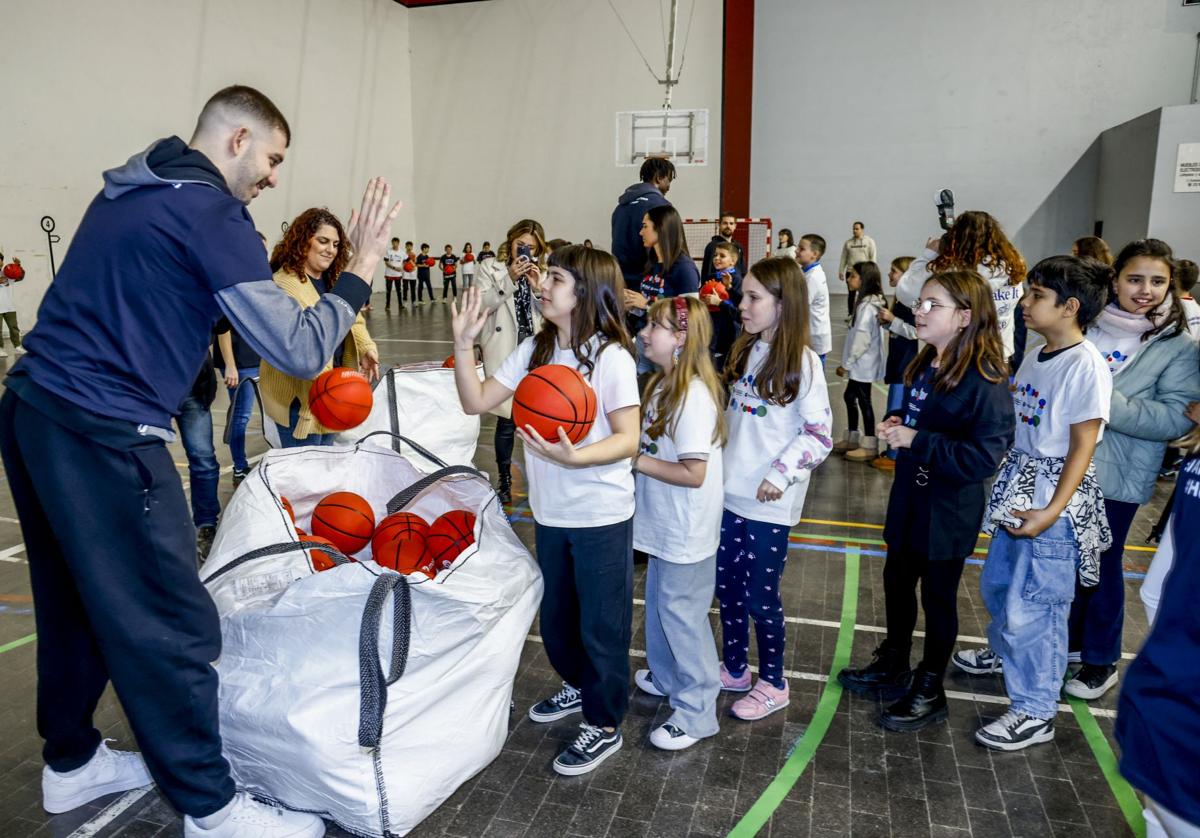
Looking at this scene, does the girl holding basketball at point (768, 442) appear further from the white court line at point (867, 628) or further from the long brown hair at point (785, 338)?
the white court line at point (867, 628)

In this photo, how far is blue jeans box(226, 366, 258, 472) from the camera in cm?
518

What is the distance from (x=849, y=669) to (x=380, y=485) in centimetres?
216

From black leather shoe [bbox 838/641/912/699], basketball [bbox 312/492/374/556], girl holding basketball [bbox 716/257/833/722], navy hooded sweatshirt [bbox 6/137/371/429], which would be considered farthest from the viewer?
basketball [bbox 312/492/374/556]

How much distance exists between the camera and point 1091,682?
3246 millimetres

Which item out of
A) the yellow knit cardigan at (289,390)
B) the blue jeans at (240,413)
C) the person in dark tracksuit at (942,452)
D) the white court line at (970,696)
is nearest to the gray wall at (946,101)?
the blue jeans at (240,413)

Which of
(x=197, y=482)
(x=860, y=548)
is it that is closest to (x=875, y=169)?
(x=860, y=548)

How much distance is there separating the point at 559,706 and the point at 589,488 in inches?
38.7

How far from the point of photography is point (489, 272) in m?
5.61

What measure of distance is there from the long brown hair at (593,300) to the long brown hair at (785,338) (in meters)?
0.54

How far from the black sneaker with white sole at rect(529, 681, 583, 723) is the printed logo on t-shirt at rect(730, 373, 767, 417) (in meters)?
1.21

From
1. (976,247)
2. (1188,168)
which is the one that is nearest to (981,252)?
(976,247)

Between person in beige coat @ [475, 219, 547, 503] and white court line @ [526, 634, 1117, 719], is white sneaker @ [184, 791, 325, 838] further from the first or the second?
person in beige coat @ [475, 219, 547, 503]

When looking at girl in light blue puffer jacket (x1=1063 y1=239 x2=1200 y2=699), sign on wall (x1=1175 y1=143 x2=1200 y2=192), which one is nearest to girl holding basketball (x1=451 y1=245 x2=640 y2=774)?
girl in light blue puffer jacket (x1=1063 y1=239 x2=1200 y2=699)

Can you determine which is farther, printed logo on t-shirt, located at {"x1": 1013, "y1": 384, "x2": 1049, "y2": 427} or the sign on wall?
the sign on wall
